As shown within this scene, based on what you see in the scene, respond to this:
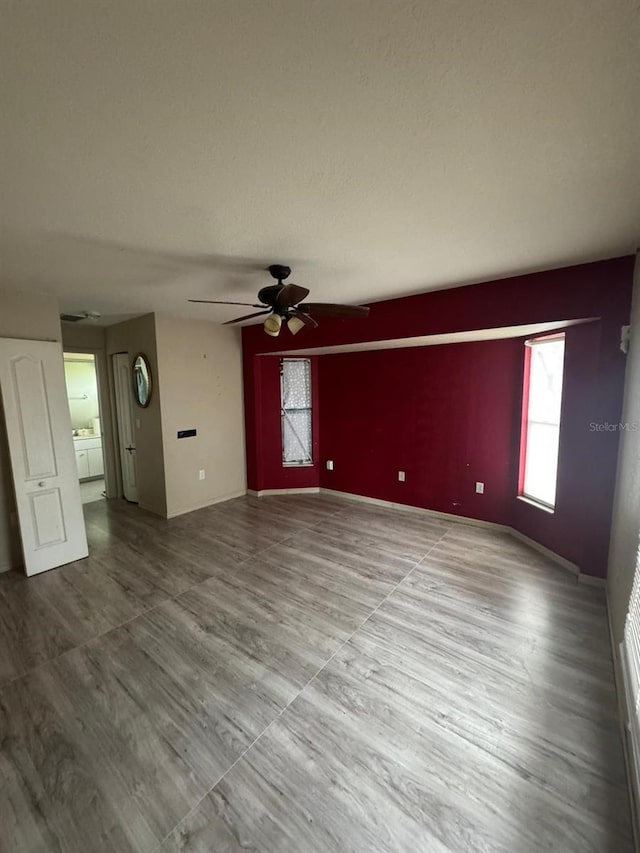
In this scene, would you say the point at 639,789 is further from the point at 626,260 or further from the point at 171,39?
the point at 626,260

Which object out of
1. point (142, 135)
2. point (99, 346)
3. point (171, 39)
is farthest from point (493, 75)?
point (99, 346)

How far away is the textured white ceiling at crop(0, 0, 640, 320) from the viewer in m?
0.84

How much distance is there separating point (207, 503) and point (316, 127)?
440 centimetres

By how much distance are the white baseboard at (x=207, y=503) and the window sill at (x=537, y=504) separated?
368 centimetres

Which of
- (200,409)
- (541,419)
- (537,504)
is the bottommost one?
(537,504)

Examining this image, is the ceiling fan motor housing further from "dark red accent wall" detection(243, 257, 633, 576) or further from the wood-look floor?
the wood-look floor

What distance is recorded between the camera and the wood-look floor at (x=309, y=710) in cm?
125

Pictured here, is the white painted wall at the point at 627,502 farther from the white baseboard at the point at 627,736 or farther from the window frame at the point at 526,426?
the window frame at the point at 526,426

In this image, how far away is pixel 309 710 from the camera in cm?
170

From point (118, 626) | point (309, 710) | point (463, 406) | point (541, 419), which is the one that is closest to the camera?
point (309, 710)

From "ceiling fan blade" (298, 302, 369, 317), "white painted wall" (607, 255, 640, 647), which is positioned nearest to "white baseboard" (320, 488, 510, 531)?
"white painted wall" (607, 255, 640, 647)

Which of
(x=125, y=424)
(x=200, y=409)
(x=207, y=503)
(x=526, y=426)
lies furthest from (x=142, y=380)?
(x=526, y=426)

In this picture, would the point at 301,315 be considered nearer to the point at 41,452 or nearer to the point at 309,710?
the point at 309,710

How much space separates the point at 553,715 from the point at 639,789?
0.51m
